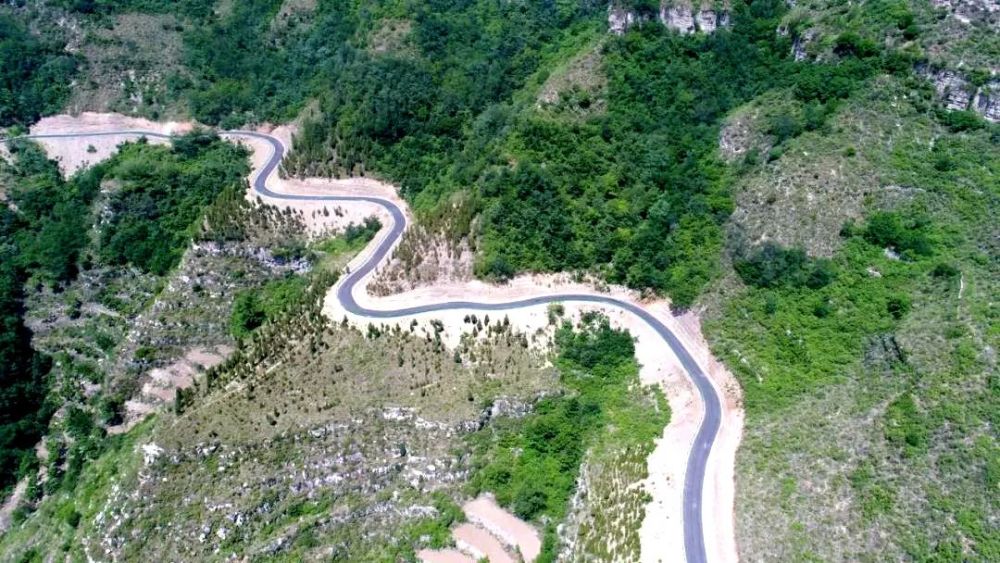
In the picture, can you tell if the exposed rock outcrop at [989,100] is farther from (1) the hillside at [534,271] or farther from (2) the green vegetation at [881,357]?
(2) the green vegetation at [881,357]

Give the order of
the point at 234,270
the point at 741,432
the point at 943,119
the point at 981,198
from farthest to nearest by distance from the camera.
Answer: the point at 234,270
the point at 943,119
the point at 981,198
the point at 741,432

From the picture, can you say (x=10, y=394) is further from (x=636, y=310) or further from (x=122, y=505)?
(x=636, y=310)

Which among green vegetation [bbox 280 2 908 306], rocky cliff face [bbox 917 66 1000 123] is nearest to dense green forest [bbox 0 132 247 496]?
green vegetation [bbox 280 2 908 306]

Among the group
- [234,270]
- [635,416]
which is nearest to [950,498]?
[635,416]

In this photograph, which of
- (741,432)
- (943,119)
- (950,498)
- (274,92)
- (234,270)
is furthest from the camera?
(274,92)

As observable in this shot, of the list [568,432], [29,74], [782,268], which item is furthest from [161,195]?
[782,268]
